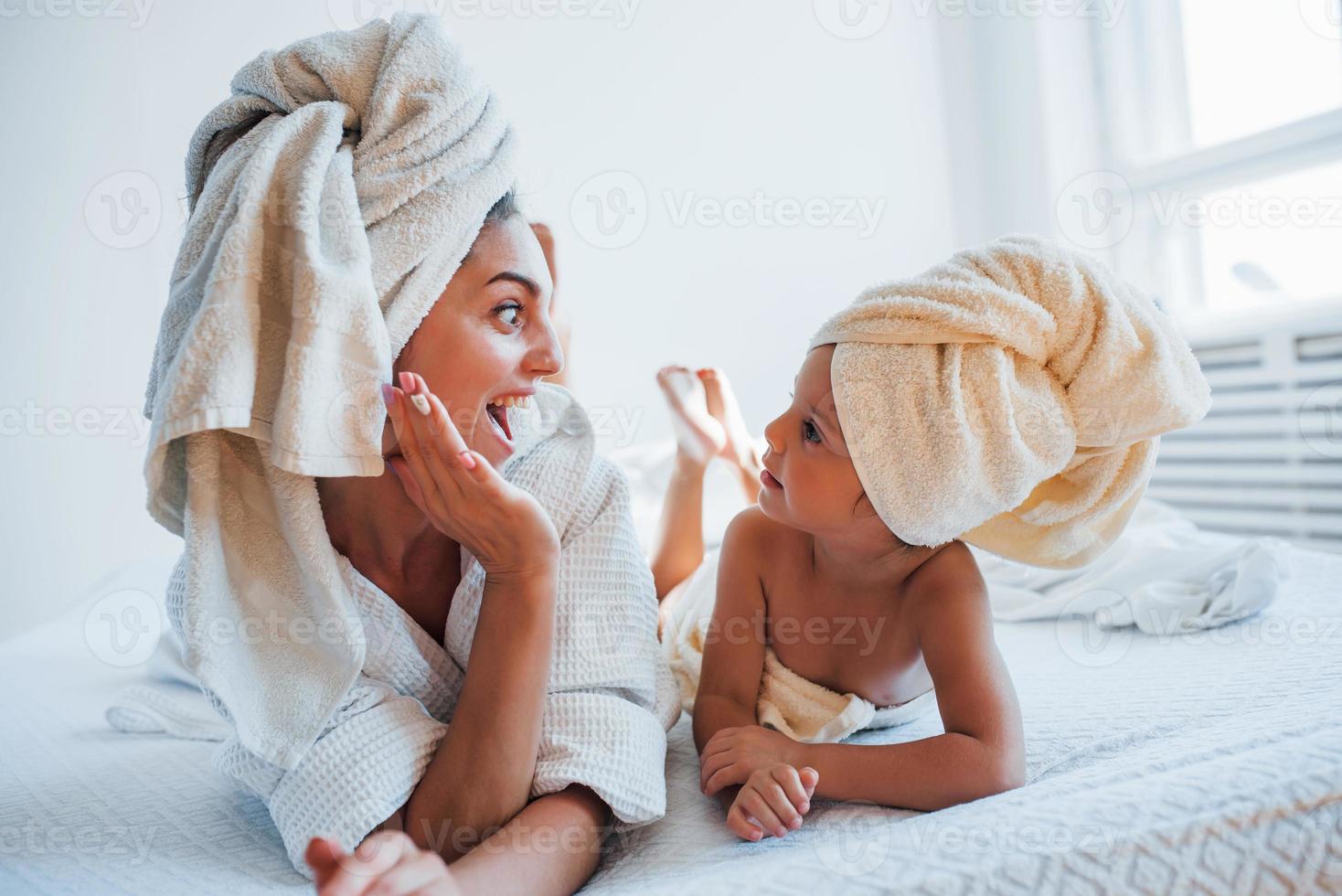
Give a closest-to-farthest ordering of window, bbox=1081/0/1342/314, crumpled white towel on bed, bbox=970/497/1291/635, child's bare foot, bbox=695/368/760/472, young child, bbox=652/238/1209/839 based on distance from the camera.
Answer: young child, bbox=652/238/1209/839 → crumpled white towel on bed, bbox=970/497/1291/635 → child's bare foot, bbox=695/368/760/472 → window, bbox=1081/0/1342/314

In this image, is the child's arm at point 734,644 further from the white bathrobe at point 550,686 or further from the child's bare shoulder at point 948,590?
the child's bare shoulder at point 948,590

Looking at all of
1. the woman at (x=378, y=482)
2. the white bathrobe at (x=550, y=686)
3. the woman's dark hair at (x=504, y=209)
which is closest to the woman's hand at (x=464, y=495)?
the woman at (x=378, y=482)

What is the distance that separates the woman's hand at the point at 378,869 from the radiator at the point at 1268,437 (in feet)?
7.39

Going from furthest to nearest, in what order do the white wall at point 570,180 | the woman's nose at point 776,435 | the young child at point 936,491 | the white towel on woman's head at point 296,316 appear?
the white wall at point 570,180, the woman's nose at point 776,435, the young child at point 936,491, the white towel on woman's head at point 296,316

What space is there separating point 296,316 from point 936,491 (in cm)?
56

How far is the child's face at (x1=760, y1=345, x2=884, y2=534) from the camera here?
91 cm

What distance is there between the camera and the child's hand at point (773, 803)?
0.73m

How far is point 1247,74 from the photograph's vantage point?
2.48 meters

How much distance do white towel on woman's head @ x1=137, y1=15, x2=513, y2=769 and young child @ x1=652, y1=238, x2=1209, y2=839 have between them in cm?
37

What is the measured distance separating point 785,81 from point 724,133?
274mm

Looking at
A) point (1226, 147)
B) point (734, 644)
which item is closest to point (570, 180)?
point (1226, 147)

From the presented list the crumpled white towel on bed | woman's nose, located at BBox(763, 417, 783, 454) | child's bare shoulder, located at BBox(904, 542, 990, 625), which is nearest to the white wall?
the crumpled white towel on bed

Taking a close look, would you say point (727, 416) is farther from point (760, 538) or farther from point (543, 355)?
point (543, 355)

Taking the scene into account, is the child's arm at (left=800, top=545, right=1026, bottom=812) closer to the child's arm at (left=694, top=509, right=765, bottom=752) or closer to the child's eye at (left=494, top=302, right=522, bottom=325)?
the child's arm at (left=694, top=509, right=765, bottom=752)
